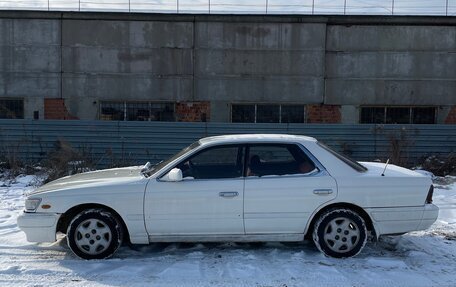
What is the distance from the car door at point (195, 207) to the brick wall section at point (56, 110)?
11.5 metres

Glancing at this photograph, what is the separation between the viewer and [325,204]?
16.3ft

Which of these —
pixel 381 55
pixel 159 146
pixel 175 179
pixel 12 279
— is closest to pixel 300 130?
pixel 159 146

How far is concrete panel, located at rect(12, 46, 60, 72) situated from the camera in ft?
49.5

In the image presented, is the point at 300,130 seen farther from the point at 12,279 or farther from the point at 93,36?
the point at 12,279

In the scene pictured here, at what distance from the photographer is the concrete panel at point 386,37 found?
15.2m

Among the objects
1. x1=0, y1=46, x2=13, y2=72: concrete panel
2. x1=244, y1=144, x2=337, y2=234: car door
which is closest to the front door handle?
x1=244, y1=144, x2=337, y2=234: car door

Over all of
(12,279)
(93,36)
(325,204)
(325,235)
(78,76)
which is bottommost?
(12,279)

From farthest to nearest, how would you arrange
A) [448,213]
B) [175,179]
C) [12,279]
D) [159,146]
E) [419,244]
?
[159,146] < [448,213] < [419,244] < [175,179] < [12,279]

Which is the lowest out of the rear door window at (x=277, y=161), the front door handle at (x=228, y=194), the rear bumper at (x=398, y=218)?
the rear bumper at (x=398, y=218)

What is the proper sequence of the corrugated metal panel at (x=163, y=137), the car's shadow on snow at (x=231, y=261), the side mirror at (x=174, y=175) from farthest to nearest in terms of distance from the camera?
1. the corrugated metal panel at (x=163, y=137)
2. the side mirror at (x=174, y=175)
3. the car's shadow on snow at (x=231, y=261)

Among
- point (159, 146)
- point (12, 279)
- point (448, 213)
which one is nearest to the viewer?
point (12, 279)

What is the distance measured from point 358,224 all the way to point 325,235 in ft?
1.30

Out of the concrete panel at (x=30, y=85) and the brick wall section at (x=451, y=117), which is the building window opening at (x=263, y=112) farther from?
the concrete panel at (x=30, y=85)

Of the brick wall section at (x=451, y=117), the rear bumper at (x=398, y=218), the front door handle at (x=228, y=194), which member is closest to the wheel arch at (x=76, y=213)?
the front door handle at (x=228, y=194)
